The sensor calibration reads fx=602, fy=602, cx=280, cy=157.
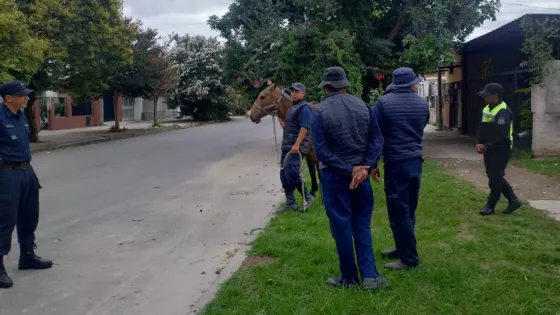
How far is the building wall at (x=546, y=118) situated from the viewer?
14.5m

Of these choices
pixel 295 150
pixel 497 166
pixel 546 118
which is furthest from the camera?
pixel 546 118

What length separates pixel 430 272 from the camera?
5438 millimetres

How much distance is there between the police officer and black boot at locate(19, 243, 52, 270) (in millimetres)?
12

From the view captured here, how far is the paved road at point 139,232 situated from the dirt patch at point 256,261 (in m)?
0.15

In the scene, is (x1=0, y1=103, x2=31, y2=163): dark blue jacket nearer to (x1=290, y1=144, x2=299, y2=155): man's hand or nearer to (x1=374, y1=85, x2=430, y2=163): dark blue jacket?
(x1=374, y1=85, x2=430, y2=163): dark blue jacket

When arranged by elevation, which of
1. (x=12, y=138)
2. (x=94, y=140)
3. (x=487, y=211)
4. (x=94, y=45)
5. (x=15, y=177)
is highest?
(x=94, y=45)

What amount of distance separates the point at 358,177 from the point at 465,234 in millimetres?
2723

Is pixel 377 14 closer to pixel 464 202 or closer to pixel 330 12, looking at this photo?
pixel 330 12

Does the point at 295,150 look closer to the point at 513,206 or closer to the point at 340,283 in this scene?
the point at 513,206

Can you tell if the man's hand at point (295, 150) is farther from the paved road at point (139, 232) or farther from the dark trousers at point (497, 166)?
the dark trousers at point (497, 166)

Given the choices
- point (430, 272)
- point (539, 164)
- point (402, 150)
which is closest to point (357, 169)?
point (402, 150)

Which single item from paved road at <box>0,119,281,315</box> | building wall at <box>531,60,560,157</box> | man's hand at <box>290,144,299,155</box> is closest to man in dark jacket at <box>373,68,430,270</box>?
paved road at <box>0,119,281,315</box>

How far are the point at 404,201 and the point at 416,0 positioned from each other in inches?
511

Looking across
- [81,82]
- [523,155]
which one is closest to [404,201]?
[523,155]
